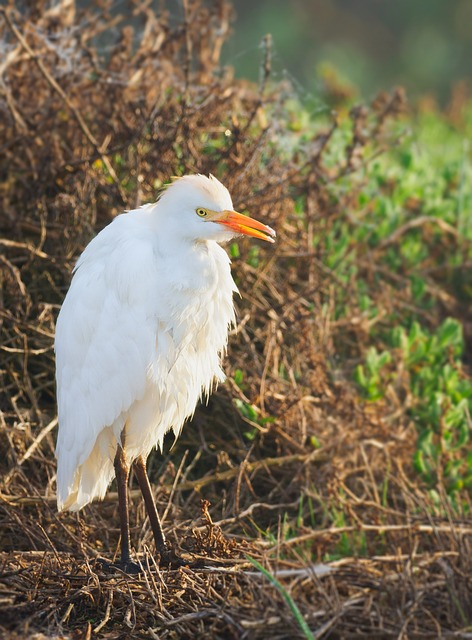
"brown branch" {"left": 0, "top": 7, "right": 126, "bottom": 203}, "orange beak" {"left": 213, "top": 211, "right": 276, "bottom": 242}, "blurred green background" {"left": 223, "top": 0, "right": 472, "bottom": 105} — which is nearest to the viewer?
"orange beak" {"left": 213, "top": 211, "right": 276, "bottom": 242}

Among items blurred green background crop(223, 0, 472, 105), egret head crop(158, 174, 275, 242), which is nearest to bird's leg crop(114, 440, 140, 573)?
egret head crop(158, 174, 275, 242)

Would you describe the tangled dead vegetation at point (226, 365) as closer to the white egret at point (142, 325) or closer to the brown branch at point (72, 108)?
the brown branch at point (72, 108)

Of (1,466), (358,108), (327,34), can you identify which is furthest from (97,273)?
(327,34)

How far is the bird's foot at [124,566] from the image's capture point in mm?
2855

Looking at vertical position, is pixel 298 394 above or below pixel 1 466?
above

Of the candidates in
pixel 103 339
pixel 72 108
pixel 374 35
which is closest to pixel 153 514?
pixel 103 339

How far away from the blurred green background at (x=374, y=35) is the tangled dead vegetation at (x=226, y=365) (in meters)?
6.49

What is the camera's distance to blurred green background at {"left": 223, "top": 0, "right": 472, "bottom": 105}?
450 inches

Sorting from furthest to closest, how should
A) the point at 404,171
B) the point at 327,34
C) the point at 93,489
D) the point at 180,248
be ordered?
1. the point at 327,34
2. the point at 404,171
3. the point at 93,489
4. the point at 180,248

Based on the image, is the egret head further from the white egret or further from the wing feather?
the wing feather

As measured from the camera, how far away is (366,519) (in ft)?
11.2

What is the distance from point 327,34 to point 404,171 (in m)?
8.08

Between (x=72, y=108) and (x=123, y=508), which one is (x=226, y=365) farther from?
(x=72, y=108)

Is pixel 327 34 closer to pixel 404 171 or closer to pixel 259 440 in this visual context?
pixel 404 171
